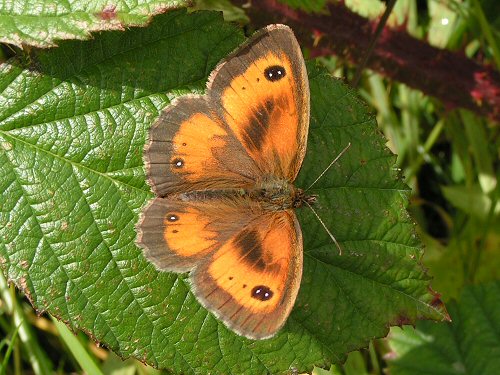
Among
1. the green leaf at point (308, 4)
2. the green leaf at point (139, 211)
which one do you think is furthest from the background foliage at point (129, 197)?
the green leaf at point (308, 4)

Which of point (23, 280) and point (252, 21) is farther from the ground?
point (252, 21)

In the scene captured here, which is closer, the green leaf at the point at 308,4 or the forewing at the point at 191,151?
the forewing at the point at 191,151

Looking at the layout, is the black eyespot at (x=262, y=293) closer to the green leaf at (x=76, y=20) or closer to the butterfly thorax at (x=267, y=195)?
the butterfly thorax at (x=267, y=195)

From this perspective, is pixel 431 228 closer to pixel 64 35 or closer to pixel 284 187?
pixel 284 187

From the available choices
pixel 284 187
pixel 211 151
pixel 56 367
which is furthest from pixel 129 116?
pixel 56 367

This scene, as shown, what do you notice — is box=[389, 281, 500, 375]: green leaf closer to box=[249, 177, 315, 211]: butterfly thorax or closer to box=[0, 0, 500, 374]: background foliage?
box=[0, 0, 500, 374]: background foliage

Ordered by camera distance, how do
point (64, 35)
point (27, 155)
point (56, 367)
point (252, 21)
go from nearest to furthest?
point (64, 35), point (27, 155), point (252, 21), point (56, 367)

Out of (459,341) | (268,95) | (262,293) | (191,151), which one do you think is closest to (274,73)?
(268,95)
